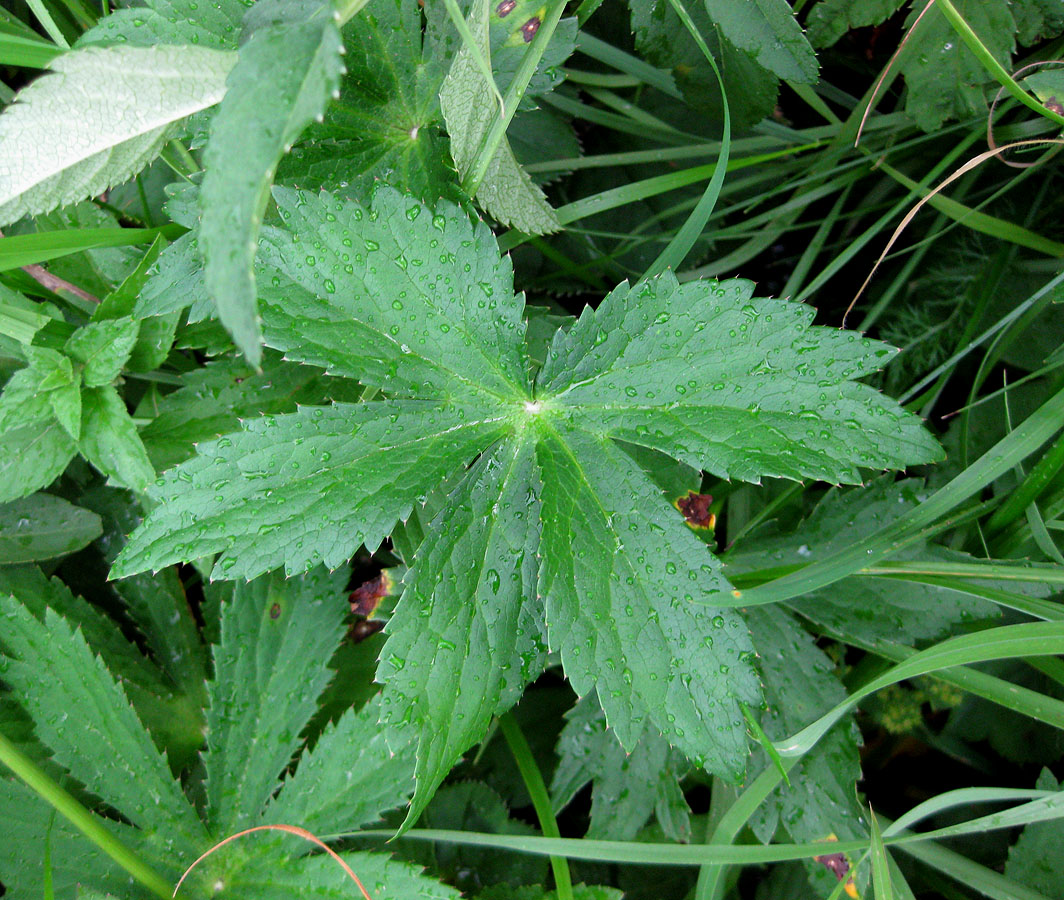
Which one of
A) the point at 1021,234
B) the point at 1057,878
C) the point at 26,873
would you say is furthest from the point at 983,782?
the point at 26,873

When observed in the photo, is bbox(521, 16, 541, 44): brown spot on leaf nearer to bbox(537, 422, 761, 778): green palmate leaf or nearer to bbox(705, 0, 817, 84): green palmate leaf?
bbox(705, 0, 817, 84): green palmate leaf

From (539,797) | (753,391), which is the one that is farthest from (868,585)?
(539,797)

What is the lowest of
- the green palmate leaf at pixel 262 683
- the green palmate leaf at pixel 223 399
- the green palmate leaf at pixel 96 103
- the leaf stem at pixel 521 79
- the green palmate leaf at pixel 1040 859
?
the green palmate leaf at pixel 1040 859

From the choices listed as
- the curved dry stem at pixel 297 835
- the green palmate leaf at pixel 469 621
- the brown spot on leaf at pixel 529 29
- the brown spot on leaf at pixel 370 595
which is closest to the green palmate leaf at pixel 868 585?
the green palmate leaf at pixel 469 621

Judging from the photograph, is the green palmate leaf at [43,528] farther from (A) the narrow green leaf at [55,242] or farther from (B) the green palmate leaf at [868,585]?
(B) the green palmate leaf at [868,585]

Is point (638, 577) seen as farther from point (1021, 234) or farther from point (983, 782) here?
point (983, 782)

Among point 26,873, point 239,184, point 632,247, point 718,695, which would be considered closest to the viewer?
point 239,184
